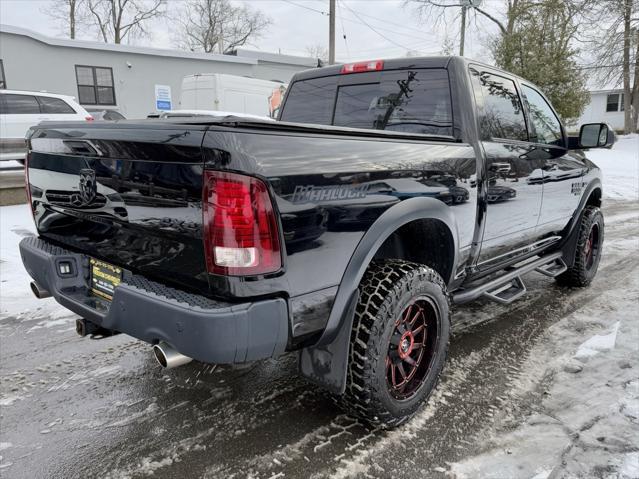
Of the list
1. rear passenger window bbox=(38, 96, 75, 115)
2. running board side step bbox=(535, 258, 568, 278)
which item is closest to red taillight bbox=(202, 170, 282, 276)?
running board side step bbox=(535, 258, 568, 278)

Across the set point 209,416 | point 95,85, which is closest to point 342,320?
point 209,416

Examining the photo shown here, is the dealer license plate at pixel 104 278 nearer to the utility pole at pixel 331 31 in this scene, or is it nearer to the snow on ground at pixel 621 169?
the snow on ground at pixel 621 169

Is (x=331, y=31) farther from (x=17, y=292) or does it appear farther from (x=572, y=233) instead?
(x=17, y=292)

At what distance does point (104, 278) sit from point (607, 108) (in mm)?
44682

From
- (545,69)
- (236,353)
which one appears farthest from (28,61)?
(236,353)

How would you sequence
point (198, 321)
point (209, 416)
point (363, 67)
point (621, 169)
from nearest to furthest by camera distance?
point (198, 321) < point (209, 416) < point (363, 67) < point (621, 169)

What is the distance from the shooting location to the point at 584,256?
191 inches

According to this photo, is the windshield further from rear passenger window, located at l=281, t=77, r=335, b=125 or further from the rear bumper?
the rear bumper

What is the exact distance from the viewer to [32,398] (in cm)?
288

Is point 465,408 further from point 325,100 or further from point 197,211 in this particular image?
point 325,100

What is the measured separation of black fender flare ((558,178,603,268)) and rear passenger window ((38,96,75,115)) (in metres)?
11.5

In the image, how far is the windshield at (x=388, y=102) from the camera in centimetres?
323

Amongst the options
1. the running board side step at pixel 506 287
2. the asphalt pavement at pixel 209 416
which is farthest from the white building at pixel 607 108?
the asphalt pavement at pixel 209 416

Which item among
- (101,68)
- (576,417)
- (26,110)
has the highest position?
(101,68)
